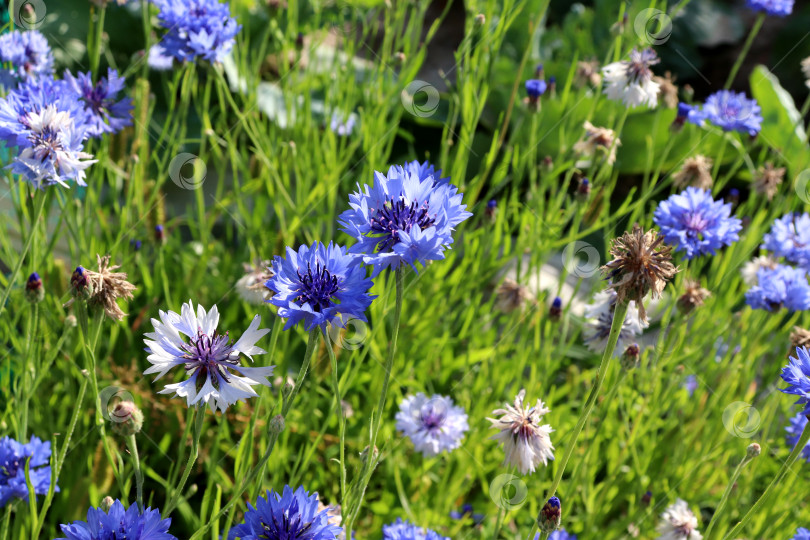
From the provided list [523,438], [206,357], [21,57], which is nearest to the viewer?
[206,357]

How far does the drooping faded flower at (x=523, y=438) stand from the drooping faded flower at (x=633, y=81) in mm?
596

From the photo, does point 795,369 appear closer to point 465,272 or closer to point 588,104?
point 465,272

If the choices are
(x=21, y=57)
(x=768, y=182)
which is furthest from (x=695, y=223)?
(x=21, y=57)

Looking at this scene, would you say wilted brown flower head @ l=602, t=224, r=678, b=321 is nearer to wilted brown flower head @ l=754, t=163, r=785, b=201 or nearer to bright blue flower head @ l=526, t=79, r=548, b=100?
bright blue flower head @ l=526, t=79, r=548, b=100

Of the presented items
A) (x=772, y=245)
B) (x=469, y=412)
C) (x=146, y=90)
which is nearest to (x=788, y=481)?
(x=772, y=245)

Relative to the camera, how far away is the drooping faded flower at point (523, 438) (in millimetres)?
773

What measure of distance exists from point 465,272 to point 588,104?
0.84 meters

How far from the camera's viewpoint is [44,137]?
782mm

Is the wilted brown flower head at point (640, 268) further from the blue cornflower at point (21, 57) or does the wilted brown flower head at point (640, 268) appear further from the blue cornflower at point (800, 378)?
A: the blue cornflower at point (21, 57)

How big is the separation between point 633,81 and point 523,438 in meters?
0.65

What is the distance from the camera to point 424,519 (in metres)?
1.15

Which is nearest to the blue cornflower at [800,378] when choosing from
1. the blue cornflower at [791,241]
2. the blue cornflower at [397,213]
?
the blue cornflower at [397,213]

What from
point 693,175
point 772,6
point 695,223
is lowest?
point 695,223

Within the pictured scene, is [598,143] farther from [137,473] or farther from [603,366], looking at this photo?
[137,473]
